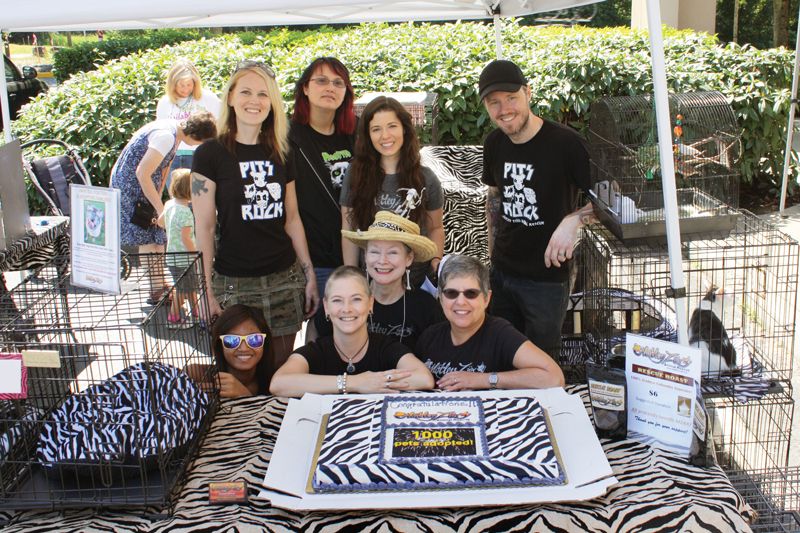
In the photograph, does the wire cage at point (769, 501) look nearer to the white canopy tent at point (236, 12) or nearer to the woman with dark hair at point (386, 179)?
the white canopy tent at point (236, 12)

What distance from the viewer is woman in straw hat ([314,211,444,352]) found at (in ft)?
10.4

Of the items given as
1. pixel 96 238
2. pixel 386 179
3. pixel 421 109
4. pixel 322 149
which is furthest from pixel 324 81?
pixel 421 109

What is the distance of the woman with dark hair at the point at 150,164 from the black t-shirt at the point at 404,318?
8.55 ft

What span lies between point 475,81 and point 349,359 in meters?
5.69

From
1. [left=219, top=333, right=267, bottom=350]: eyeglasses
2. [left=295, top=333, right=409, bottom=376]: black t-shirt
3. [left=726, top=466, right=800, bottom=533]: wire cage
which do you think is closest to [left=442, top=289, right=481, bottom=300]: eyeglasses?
[left=295, top=333, right=409, bottom=376]: black t-shirt

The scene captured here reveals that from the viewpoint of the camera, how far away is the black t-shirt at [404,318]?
10.5 ft

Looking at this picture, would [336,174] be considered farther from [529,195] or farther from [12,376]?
[12,376]

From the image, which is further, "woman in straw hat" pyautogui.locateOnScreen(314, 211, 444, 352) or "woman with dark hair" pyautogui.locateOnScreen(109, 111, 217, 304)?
"woman with dark hair" pyautogui.locateOnScreen(109, 111, 217, 304)

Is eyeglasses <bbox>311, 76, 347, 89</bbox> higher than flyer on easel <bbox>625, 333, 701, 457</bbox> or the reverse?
higher

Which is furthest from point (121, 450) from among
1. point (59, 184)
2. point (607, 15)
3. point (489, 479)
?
point (607, 15)

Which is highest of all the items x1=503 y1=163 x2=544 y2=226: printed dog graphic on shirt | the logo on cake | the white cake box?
x1=503 y1=163 x2=544 y2=226: printed dog graphic on shirt

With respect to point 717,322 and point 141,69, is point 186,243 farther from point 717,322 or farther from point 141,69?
point 141,69

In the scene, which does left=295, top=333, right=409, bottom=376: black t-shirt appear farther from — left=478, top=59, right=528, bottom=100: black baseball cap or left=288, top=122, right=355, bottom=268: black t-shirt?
left=478, top=59, right=528, bottom=100: black baseball cap

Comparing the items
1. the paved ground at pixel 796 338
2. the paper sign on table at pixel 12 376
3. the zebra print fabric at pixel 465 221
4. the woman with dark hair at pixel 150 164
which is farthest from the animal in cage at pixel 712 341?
the woman with dark hair at pixel 150 164
